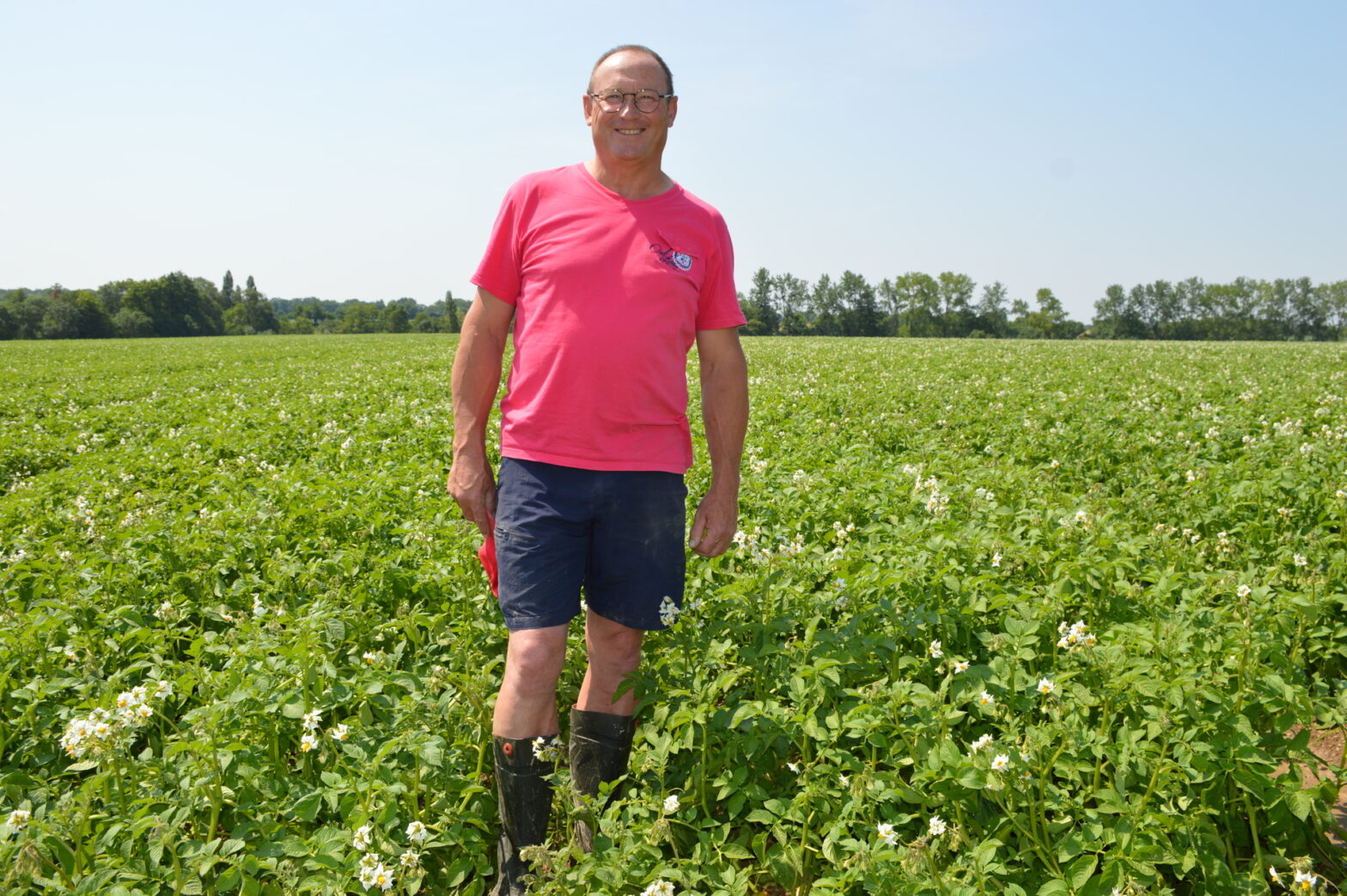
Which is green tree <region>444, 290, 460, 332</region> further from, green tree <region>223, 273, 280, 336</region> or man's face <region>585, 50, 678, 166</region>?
man's face <region>585, 50, 678, 166</region>

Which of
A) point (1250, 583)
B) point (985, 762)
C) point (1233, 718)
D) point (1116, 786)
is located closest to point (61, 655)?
point (985, 762)

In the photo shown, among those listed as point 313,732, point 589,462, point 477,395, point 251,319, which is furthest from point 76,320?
point 589,462

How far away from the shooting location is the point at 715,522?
10.1 ft

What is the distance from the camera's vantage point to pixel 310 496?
6.02 meters

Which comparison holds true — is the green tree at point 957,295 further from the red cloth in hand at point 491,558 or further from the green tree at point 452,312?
the red cloth in hand at point 491,558

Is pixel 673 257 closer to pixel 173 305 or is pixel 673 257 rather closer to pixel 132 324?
pixel 132 324

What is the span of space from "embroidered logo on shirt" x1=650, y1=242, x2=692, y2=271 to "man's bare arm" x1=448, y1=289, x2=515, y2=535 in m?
0.58

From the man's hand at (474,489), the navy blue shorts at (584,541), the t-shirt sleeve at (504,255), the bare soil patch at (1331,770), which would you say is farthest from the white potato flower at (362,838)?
the bare soil patch at (1331,770)

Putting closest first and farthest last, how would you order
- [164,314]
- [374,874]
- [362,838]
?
1. [374,874]
2. [362,838]
3. [164,314]

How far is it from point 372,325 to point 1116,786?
117255 millimetres

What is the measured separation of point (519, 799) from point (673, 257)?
75.5 inches

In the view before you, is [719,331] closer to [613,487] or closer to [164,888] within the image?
[613,487]

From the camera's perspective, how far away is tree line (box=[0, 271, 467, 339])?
73562 mm

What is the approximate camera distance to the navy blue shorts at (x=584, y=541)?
266 cm
